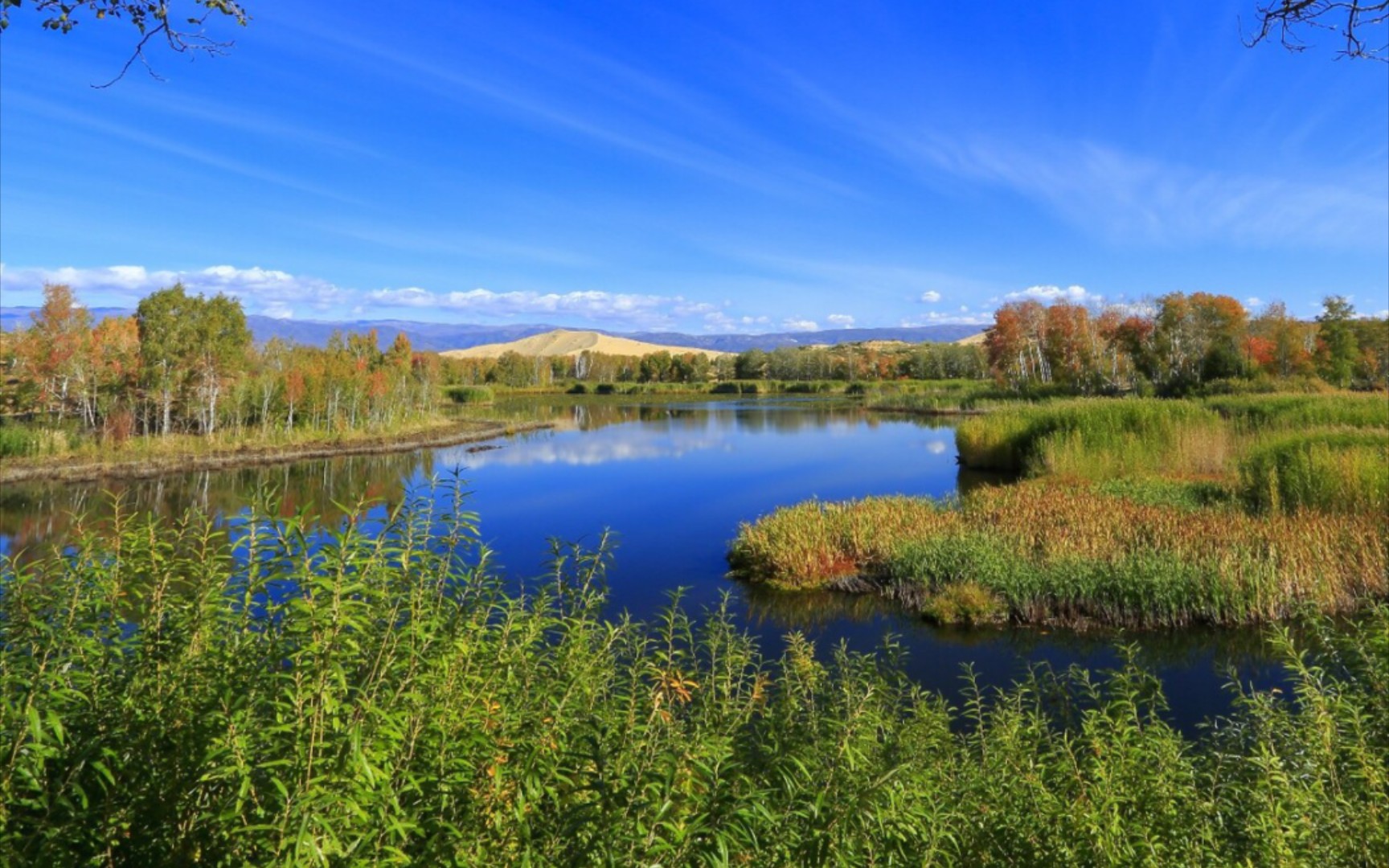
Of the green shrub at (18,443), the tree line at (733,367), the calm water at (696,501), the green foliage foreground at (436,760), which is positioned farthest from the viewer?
the tree line at (733,367)

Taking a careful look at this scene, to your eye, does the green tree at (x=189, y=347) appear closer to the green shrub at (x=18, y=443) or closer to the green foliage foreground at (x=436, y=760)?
the green shrub at (x=18, y=443)

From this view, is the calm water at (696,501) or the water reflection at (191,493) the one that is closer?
the calm water at (696,501)

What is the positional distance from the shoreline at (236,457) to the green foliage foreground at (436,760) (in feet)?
89.2

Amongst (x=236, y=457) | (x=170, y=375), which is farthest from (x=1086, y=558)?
(x=170, y=375)

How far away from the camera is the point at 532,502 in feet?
70.9

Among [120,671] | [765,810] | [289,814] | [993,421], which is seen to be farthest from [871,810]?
[993,421]

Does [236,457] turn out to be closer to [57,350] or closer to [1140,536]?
[57,350]

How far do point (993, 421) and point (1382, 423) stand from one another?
10.6 metres

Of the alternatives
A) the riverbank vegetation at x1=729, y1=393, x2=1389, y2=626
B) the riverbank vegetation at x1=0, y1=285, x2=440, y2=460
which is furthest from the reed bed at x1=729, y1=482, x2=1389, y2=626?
the riverbank vegetation at x1=0, y1=285, x2=440, y2=460

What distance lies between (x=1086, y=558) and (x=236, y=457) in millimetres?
29465

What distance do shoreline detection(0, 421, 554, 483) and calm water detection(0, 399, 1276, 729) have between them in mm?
1064

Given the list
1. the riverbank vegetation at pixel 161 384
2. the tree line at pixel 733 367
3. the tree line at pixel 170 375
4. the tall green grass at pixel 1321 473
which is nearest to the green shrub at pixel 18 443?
the riverbank vegetation at pixel 161 384

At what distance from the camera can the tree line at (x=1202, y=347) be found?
125 ft

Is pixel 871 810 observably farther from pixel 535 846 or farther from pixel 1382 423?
pixel 1382 423
